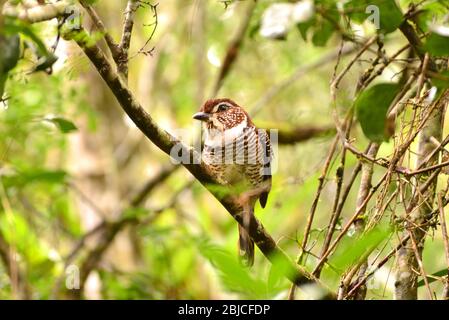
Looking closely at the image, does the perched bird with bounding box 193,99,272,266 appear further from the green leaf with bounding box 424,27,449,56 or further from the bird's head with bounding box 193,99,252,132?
the green leaf with bounding box 424,27,449,56

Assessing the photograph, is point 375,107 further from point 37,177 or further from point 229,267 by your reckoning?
point 37,177

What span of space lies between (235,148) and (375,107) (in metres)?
1.47

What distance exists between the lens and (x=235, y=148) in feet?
11.7

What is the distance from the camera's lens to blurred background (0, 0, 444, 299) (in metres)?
4.39

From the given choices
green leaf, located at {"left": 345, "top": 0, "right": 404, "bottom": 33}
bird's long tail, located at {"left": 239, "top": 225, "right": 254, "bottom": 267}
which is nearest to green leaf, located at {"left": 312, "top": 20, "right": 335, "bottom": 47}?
green leaf, located at {"left": 345, "top": 0, "right": 404, "bottom": 33}

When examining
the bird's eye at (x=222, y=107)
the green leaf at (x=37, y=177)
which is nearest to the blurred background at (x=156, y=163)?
the green leaf at (x=37, y=177)

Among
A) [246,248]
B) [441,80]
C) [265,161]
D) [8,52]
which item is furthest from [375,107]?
[265,161]

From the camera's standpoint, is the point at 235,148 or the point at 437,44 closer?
the point at 437,44

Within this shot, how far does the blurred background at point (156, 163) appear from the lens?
4387 millimetres

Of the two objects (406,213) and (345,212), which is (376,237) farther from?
(345,212)

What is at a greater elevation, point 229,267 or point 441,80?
point 441,80

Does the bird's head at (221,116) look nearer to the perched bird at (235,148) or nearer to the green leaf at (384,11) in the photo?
the perched bird at (235,148)
